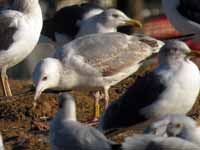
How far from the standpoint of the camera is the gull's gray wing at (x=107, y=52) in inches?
414

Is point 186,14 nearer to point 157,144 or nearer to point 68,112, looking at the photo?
point 68,112

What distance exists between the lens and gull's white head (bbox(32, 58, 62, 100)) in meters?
10.1

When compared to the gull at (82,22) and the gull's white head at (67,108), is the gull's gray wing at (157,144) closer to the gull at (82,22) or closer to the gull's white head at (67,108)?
the gull's white head at (67,108)

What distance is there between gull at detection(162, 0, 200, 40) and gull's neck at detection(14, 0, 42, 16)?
Result: 5.27ft

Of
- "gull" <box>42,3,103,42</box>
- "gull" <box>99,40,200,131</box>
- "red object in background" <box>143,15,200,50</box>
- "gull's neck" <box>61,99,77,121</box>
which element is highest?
"gull's neck" <box>61,99,77,121</box>

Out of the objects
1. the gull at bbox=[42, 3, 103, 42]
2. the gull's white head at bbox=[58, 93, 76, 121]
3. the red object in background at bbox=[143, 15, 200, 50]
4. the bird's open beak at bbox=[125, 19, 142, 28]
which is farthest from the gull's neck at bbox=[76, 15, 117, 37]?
the red object in background at bbox=[143, 15, 200, 50]

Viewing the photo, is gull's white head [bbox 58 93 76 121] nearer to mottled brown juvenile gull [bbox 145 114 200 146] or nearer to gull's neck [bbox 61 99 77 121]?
gull's neck [bbox 61 99 77 121]

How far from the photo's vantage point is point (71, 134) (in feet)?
26.1

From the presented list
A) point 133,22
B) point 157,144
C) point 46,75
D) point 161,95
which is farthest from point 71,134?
point 133,22

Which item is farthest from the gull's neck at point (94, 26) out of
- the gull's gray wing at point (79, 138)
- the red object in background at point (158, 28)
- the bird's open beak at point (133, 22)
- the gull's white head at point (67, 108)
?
the red object in background at point (158, 28)

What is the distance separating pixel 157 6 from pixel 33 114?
1461cm

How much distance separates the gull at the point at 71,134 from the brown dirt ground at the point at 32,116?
1.11 meters

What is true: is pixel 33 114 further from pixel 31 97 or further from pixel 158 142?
pixel 158 142

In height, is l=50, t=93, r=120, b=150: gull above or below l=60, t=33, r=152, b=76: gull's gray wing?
above
